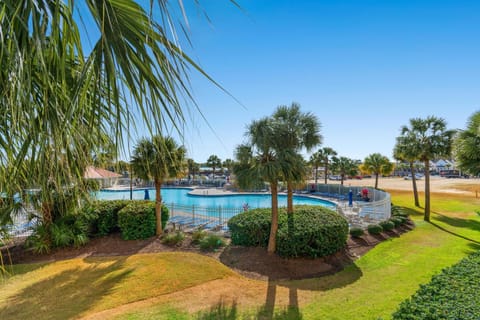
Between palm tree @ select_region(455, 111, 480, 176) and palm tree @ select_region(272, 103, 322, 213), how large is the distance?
376 centimetres

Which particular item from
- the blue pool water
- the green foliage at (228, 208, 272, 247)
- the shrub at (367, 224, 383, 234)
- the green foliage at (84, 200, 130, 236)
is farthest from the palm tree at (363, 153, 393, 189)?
the green foliage at (84, 200, 130, 236)

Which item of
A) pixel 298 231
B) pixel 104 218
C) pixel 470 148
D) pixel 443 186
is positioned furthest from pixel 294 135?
pixel 443 186

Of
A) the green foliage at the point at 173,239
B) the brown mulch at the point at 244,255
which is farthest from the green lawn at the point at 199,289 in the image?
the green foliage at the point at 173,239

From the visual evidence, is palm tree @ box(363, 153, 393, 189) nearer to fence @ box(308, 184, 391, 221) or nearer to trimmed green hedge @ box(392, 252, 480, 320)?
fence @ box(308, 184, 391, 221)

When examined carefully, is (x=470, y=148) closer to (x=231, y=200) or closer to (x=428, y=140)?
(x=428, y=140)

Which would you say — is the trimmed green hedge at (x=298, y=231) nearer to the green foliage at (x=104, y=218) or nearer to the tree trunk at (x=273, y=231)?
the tree trunk at (x=273, y=231)

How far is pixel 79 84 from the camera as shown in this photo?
936 millimetres

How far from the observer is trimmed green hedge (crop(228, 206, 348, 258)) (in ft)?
26.6

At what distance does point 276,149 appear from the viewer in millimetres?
8070

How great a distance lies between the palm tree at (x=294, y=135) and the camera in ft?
25.8

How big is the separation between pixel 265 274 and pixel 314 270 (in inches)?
64.3

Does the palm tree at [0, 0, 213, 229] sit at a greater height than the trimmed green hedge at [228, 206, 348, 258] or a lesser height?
greater

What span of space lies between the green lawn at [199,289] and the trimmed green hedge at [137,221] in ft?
5.55

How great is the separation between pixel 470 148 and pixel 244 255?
7.29m
